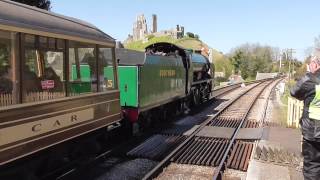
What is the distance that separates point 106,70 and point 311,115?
4687 mm

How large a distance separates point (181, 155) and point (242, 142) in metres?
2.55

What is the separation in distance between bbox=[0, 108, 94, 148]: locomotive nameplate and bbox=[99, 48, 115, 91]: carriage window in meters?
0.84

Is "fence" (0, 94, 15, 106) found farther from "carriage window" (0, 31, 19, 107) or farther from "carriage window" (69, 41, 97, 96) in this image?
"carriage window" (69, 41, 97, 96)

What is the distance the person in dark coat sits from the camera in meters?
5.82

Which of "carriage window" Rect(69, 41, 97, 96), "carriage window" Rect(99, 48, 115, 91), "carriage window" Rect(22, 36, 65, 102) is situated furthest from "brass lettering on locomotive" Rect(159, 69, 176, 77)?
"carriage window" Rect(22, 36, 65, 102)

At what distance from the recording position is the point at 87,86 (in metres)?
8.45

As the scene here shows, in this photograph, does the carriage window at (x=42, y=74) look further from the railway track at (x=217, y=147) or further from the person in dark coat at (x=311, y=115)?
the person in dark coat at (x=311, y=115)

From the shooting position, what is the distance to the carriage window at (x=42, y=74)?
6.52 metres

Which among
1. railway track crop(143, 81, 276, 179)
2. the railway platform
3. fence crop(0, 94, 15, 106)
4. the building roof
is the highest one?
the building roof

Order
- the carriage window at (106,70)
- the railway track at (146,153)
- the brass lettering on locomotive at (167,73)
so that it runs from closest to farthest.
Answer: the railway track at (146,153), the carriage window at (106,70), the brass lettering on locomotive at (167,73)

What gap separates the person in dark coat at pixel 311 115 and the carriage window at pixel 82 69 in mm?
3783

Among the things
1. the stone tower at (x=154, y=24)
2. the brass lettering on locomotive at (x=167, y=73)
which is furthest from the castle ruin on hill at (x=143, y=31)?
the brass lettering on locomotive at (x=167, y=73)

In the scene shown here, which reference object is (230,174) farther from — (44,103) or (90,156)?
(44,103)

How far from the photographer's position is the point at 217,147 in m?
11.8
